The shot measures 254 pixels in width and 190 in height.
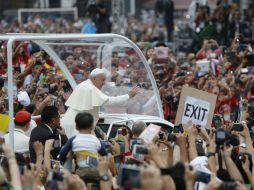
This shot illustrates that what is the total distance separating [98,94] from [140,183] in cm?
654

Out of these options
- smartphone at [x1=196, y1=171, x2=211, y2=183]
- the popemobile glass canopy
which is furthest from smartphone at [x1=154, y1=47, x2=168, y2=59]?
smartphone at [x1=196, y1=171, x2=211, y2=183]

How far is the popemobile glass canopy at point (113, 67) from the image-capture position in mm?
15914

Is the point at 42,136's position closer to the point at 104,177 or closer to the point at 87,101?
the point at 87,101

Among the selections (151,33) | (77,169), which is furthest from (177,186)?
(151,33)

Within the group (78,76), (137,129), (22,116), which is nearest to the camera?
(137,129)

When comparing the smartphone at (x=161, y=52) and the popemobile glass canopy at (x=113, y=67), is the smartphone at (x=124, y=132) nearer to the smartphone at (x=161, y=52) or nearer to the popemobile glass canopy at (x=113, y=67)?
the popemobile glass canopy at (x=113, y=67)

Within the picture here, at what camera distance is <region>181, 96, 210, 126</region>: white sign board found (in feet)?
47.8

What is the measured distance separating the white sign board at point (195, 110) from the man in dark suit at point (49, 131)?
2.21m

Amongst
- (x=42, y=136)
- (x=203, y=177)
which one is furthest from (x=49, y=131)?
(x=203, y=177)

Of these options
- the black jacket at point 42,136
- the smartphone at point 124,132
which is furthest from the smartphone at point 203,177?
the smartphone at point 124,132

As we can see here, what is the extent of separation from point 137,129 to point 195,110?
317cm

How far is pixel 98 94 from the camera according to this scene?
14.1 meters

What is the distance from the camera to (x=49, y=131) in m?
12.8

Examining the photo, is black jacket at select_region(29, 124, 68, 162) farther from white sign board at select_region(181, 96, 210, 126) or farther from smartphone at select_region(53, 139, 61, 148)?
white sign board at select_region(181, 96, 210, 126)
